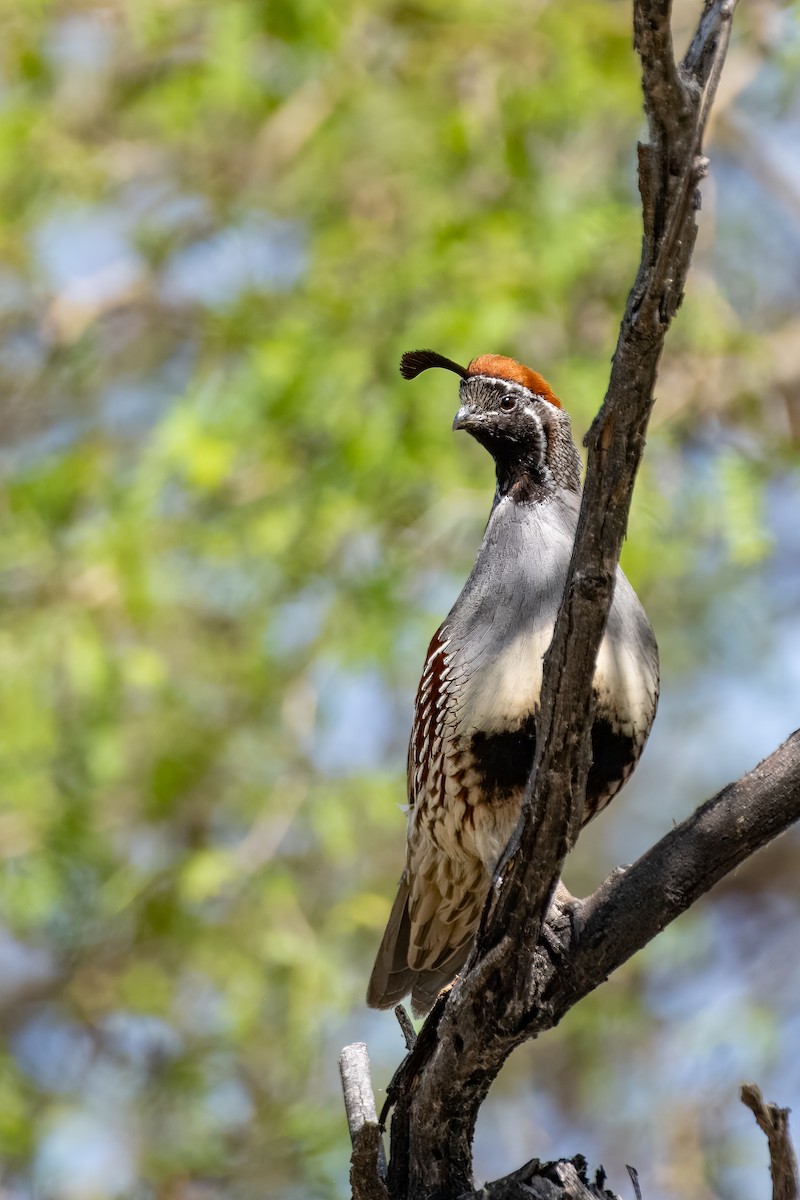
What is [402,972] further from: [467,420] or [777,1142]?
[777,1142]

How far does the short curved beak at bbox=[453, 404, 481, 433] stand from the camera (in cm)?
314

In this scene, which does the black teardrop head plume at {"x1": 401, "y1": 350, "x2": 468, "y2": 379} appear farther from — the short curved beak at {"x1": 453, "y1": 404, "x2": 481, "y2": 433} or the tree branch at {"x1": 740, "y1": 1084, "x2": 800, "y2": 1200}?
the tree branch at {"x1": 740, "y1": 1084, "x2": 800, "y2": 1200}

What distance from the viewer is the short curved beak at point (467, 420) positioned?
124 inches

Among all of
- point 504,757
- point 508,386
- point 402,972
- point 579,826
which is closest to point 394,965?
point 402,972

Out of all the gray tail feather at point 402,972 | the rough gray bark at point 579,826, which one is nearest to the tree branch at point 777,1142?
the rough gray bark at point 579,826

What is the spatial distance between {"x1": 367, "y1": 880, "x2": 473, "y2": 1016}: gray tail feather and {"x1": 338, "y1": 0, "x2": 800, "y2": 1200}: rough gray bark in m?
0.83

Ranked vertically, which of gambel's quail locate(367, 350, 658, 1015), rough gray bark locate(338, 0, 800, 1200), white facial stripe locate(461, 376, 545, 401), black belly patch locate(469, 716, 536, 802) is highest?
white facial stripe locate(461, 376, 545, 401)

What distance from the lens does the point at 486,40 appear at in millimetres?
6277

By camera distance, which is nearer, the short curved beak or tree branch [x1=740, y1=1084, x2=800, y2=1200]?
tree branch [x1=740, y1=1084, x2=800, y2=1200]

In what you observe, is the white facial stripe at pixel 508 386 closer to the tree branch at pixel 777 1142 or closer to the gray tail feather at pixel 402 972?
the gray tail feather at pixel 402 972

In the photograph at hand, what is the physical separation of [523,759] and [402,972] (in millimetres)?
946

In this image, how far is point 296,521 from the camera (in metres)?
5.90

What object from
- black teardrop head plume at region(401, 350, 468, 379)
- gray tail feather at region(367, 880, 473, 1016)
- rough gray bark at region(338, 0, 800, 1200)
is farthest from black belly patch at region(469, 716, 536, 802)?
black teardrop head plume at region(401, 350, 468, 379)

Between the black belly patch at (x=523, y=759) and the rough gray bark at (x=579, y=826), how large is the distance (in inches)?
13.0
